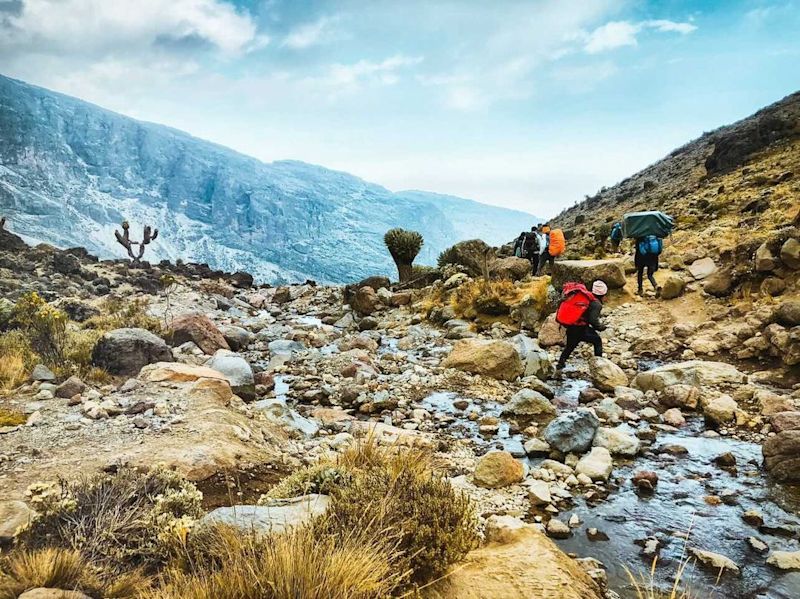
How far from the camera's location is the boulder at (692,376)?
692 centimetres

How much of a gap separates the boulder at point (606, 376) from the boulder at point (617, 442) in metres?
2.20

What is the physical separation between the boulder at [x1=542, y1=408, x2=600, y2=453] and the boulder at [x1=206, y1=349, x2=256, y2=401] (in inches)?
183

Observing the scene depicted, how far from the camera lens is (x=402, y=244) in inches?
895

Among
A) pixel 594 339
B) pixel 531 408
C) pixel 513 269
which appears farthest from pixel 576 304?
pixel 513 269

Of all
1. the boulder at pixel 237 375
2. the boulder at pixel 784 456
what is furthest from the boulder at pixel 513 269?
the boulder at pixel 784 456

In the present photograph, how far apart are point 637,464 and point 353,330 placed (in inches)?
450

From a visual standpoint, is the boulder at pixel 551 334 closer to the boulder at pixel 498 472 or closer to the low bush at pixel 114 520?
the boulder at pixel 498 472

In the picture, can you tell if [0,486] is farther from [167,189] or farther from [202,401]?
[167,189]

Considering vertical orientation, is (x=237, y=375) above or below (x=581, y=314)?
below

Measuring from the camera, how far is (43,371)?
693cm

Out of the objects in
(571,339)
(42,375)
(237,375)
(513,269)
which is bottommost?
(42,375)

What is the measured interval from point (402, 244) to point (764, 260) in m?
15.0

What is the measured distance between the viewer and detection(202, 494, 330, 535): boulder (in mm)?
2656

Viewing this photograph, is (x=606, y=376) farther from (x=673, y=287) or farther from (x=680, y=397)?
(x=673, y=287)
